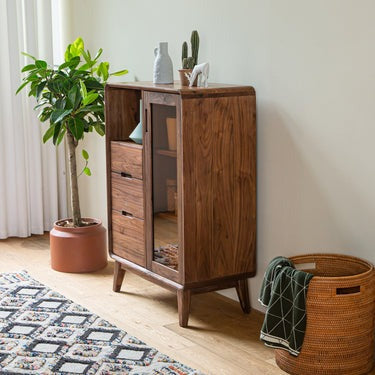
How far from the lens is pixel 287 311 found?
2.59 m

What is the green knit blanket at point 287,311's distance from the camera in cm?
255

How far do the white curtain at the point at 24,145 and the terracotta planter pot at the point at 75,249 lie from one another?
2.37ft

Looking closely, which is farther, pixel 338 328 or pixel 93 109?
pixel 93 109

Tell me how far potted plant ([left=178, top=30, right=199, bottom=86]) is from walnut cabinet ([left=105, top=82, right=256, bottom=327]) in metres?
0.05

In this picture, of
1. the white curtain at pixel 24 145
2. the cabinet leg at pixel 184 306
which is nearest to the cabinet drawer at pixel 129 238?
the cabinet leg at pixel 184 306

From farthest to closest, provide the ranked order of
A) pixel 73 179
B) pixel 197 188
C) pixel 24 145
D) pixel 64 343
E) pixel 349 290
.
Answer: pixel 24 145
pixel 73 179
pixel 197 188
pixel 64 343
pixel 349 290

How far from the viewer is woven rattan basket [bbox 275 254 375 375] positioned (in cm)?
254

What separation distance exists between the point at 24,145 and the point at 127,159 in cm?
141

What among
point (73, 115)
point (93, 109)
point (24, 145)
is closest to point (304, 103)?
point (93, 109)

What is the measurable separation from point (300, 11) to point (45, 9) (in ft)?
6.85

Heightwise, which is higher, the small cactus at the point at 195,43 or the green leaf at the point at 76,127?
the small cactus at the point at 195,43

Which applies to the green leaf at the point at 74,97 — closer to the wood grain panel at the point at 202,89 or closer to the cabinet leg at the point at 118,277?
the wood grain panel at the point at 202,89

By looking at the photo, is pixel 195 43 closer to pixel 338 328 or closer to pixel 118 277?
pixel 118 277

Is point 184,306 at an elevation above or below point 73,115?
below
